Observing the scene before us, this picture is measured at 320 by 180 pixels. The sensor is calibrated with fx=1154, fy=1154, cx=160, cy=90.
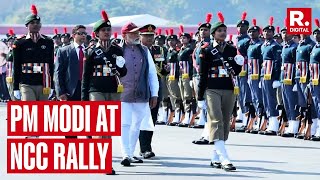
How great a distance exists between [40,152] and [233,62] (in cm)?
295

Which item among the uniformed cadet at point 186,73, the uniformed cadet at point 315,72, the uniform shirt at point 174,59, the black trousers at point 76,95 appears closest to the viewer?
the black trousers at point 76,95

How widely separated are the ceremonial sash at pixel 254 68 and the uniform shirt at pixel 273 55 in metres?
0.37

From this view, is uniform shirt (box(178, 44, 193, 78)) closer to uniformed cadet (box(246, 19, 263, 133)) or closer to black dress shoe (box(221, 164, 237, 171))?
uniformed cadet (box(246, 19, 263, 133))

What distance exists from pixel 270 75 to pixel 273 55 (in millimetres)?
419

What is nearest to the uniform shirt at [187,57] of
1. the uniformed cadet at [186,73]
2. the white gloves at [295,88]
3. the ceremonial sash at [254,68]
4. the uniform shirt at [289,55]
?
the uniformed cadet at [186,73]

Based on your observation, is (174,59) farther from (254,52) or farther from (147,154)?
(147,154)

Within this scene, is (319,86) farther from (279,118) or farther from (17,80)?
(17,80)

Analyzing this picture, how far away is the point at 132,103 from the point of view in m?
16.3

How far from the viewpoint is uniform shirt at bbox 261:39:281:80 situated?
22.5 m

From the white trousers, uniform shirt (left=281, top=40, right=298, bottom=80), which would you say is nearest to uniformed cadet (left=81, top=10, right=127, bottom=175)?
the white trousers

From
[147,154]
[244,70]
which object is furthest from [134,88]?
[244,70]

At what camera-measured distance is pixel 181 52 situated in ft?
84.6

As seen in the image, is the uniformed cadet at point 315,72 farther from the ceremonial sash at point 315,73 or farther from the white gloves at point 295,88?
the white gloves at point 295,88

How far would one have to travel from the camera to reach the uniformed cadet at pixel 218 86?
51.8ft
